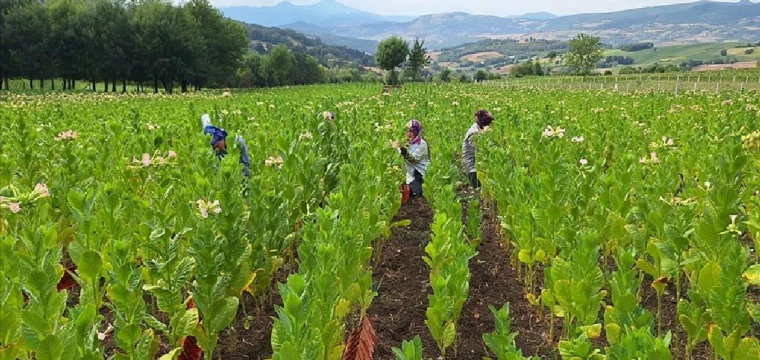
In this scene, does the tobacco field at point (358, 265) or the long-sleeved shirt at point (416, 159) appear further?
the long-sleeved shirt at point (416, 159)

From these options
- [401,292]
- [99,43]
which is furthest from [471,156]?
[99,43]

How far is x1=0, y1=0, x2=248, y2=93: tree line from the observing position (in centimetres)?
5206

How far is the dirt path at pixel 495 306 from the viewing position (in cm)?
455

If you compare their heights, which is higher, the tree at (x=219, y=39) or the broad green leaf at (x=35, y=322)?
the tree at (x=219, y=39)

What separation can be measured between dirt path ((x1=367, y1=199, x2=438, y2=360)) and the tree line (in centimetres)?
4985

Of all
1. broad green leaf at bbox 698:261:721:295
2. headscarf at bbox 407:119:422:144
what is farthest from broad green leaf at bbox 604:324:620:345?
headscarf at bbox 407:119:422:144

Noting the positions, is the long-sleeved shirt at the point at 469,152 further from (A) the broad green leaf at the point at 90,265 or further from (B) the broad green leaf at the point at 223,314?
(A) the broad green leaf at the point at 90,265

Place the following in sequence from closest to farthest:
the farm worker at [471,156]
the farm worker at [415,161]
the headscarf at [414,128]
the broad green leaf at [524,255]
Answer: the broad green leaf at [524,255], the farm worker at [415,161], the headscarf at [414,128], the farm worker at [471,156]

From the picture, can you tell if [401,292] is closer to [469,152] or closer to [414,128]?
[414,128]

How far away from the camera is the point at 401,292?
574cm

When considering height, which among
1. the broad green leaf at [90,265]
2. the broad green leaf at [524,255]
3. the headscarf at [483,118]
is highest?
the headscarf at [483,118]

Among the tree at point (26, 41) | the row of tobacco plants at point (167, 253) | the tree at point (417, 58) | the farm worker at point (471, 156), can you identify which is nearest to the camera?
the row of tobacco plants at point (167, 253)

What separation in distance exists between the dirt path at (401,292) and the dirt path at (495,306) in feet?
1.11

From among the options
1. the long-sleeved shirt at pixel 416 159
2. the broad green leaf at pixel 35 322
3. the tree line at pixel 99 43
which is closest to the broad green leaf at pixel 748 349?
the broad green leaf at pixel 35 322
